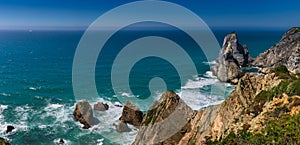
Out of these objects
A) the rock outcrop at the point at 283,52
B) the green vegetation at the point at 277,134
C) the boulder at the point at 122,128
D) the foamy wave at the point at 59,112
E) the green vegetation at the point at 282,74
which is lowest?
the boulder at the point at 122,128

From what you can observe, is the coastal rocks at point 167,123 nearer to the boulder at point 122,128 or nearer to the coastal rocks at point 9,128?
the boulder at point 122,128

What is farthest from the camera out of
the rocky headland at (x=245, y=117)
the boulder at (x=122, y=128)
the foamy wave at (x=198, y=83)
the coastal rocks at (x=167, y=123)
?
the foamy wave at (x=198, y=83)

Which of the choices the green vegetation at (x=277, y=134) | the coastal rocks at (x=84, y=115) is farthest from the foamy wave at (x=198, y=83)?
the green vegetation at (x=277, y=134)

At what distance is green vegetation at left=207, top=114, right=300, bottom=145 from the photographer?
77.8 feet

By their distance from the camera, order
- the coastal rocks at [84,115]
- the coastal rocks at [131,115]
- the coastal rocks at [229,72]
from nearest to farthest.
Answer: the coastal rocks at [131,115] → the coastal rocks at [84,115] → the coastal rocks at [229,72]

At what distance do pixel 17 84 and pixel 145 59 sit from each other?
193ft

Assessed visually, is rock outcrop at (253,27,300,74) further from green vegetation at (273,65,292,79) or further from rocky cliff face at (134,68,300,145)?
rocky cliff face at (134,68,300,145)

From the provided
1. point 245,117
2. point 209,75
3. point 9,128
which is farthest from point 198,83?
point 245,117

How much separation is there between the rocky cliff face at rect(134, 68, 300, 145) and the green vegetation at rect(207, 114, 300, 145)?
2.03 feet

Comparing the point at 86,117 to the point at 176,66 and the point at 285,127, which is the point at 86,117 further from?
the point at 176,66

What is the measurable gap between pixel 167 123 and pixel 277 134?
55.2 ft

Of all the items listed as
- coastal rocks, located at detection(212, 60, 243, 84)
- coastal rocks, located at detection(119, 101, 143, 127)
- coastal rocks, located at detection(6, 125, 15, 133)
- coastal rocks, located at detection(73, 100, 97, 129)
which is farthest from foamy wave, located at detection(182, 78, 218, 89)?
coastal rocks, located at detection(6, 125, 15, 133)

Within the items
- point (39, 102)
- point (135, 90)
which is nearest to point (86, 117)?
point (39, 102)

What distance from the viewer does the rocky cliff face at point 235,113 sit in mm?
27278
